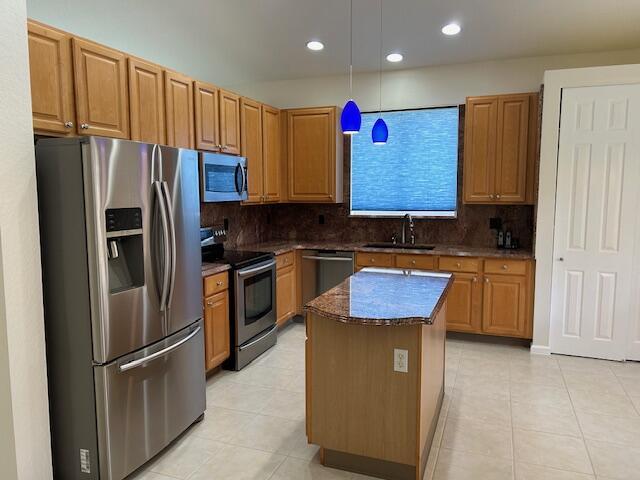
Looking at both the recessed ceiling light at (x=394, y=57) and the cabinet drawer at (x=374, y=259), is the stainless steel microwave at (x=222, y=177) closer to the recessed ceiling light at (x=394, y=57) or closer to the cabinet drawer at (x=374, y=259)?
the cabinet drawer at (x=374, y=259)

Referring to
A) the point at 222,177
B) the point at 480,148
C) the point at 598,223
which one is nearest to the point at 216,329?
the point at 222,177

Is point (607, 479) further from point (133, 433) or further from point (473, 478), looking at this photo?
point (133, 433)

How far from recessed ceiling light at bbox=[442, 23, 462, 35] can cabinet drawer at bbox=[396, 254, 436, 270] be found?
2.06 metres

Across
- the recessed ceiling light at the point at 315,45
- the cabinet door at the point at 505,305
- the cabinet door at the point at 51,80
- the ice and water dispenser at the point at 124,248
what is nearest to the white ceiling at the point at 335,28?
the recessed ceiling light at the point at 315,45

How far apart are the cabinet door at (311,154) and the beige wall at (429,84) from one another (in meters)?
0.37

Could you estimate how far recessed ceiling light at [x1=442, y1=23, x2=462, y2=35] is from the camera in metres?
3.72

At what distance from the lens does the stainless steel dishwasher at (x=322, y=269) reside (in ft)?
16.2

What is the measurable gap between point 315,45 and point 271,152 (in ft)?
4.23

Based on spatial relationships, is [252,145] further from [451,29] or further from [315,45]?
[451,29]

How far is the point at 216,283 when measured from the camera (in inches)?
140

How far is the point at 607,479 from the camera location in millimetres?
2400

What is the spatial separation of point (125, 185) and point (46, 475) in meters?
1.50

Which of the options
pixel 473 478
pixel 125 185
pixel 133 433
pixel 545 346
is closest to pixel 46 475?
pixel 133 433

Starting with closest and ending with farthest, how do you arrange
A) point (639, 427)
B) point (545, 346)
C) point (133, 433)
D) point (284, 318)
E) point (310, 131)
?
point (133, 433)
point (639, 427)
point (545, 346)
point (284, 318)
point (310, 131)
